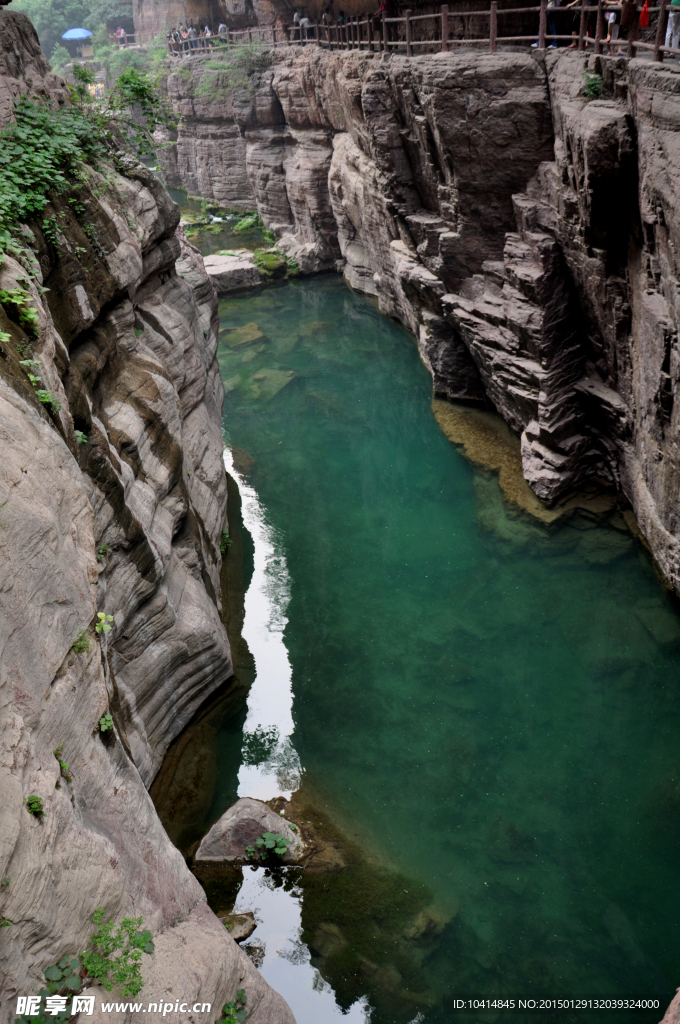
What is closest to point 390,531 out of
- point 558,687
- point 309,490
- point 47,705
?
point 309,490

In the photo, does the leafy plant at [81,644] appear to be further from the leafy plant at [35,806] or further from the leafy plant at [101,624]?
the leafy plant at [35,806]

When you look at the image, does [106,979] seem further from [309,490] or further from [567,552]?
[309,490]

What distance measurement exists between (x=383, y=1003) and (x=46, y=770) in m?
3.99

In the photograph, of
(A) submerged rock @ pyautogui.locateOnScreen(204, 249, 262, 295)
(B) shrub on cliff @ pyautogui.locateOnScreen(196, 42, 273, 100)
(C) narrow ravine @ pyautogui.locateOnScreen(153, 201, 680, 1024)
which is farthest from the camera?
(B) shrub on cliff @ pyautogui.locateOnScreen(196, 42, 273, 100)

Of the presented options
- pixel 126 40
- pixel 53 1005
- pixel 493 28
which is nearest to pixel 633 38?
pixel 493 28

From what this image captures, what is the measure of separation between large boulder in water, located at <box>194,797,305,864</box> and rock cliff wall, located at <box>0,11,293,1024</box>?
98 centimetres

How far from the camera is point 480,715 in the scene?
360 inches

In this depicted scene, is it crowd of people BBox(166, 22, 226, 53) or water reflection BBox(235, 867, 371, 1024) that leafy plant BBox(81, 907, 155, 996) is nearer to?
water reflection BBox(235, 867, 371, 1024)

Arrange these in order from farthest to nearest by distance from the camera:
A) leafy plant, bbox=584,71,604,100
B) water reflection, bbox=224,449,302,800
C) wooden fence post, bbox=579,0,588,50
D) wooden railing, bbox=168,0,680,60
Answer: wooden fence post, bbox=579,0,588,50, leafy plant, bbox=584,71,604,100, wooden railing, bbox=168,0,680,60, water reflection, bbox=224,449,302,800

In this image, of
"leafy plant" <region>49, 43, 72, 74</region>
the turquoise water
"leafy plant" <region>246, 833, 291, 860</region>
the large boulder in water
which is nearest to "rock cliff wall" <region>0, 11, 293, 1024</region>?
the large boulder in water

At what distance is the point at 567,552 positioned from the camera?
11.5m

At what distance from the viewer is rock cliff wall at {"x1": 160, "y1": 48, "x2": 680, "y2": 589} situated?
9359mm

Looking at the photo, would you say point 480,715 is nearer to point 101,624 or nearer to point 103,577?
point 103,577

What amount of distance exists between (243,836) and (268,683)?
2529 mm
